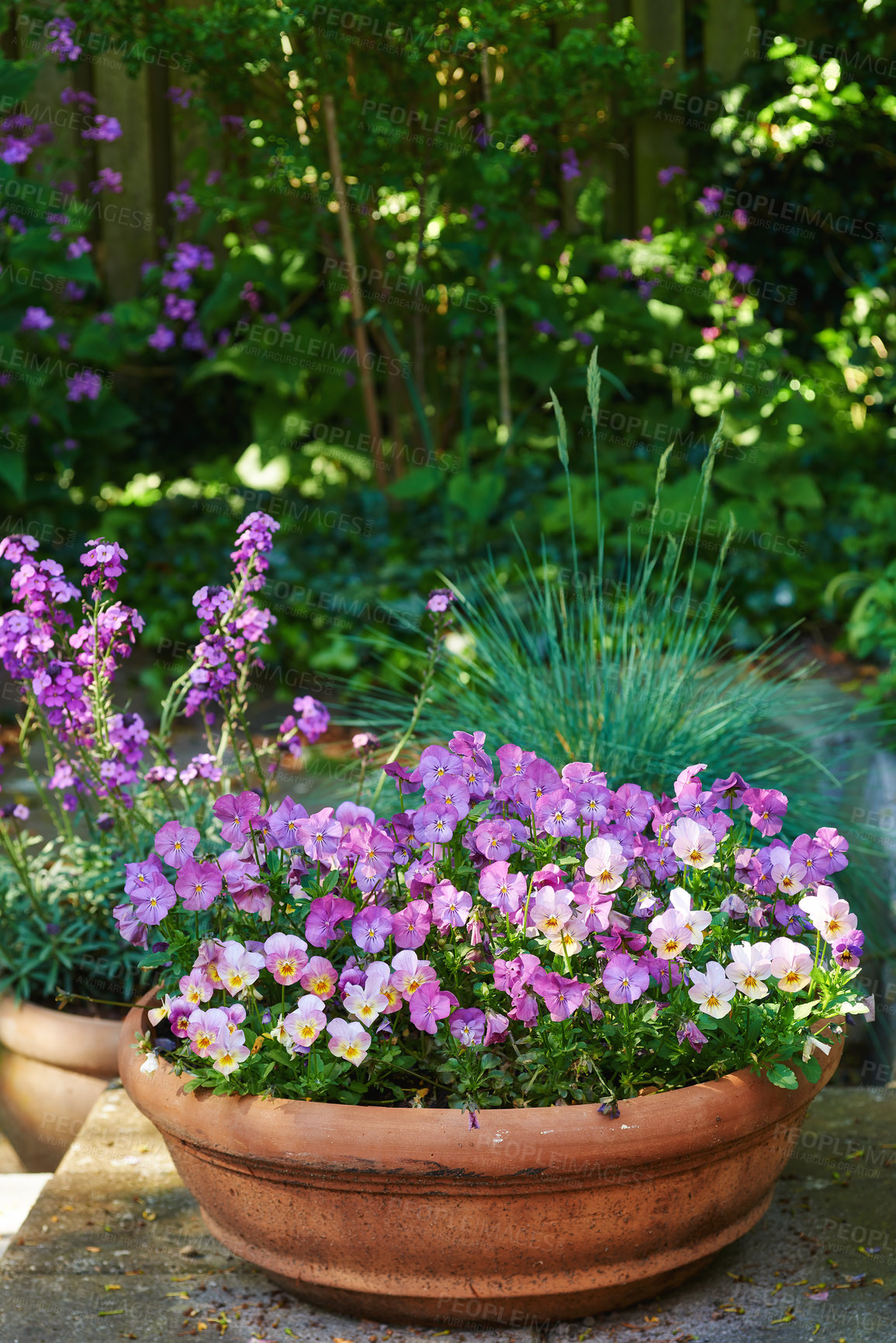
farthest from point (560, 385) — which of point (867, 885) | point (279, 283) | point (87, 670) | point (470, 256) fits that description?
point (87, 670)

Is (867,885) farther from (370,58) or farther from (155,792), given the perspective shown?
(370,58)

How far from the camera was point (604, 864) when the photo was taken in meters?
1.36

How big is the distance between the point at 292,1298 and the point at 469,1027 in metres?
0.45

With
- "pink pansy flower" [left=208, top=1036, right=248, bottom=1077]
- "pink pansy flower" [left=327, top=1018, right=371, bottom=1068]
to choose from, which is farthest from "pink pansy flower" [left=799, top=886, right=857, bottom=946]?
"pink pansy flower" [left=208, top=1036, right=248, bottom=1077]

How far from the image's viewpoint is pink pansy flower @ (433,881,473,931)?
54.1 inches

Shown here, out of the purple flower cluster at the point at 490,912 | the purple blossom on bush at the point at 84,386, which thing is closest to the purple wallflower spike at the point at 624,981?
the purple flower cluster at the point at 490,912

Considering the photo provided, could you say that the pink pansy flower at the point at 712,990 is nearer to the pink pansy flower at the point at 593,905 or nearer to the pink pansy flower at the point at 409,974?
the pink pansy flower at the point at 593,905

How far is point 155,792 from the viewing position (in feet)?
7.43

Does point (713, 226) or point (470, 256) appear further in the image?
point (713, 226)

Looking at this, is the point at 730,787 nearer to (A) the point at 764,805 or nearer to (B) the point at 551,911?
(A) the point at 764,805

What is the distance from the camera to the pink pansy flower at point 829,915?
1.33 meters

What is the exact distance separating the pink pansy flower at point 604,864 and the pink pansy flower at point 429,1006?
0.20 m

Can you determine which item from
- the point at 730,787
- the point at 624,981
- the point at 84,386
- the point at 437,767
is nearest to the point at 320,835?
the point at 437,767

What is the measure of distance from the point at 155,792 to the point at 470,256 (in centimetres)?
257
